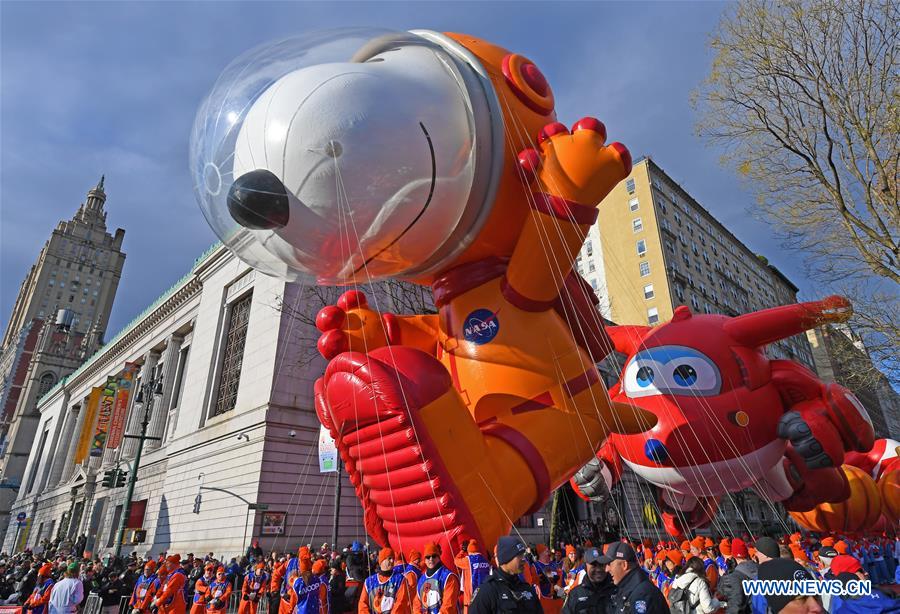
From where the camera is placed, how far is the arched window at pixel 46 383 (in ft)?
202

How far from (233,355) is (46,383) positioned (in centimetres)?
5428

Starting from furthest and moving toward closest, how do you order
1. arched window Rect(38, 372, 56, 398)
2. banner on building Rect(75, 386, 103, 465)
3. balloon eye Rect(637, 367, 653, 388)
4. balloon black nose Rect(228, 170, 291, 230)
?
arched window Rect(38, 372, 56, 398), banner on building Rect(75, 386, 103, 465), balloon eye Rect(637, 367, 653, 388), balloon black nose Rect(228, 170, 291, 230)

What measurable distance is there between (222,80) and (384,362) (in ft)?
9.51

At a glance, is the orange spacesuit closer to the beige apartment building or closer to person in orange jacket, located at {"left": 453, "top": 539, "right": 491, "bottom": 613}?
person in orange jacket, located at {"left": 453, "top": 539, "right": 491, "bottom": 613}

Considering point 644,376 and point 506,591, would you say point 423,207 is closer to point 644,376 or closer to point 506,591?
point 506,591

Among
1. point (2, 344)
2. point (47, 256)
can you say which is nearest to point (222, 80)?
point (47, 256)

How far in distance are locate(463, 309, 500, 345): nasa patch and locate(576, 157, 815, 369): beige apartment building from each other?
105 ft

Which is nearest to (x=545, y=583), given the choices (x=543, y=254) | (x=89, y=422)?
(x=543, y=254)

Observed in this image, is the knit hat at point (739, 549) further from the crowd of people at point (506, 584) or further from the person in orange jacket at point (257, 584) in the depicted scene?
the person in orange jacket at point (257, 584)

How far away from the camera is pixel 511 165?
565 cm

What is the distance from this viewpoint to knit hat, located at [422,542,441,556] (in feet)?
15.3

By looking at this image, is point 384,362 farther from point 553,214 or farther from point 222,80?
point 222,80

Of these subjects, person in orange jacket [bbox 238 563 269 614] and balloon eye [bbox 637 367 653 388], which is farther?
person in orange jacket [bbox 238 563 269 614]

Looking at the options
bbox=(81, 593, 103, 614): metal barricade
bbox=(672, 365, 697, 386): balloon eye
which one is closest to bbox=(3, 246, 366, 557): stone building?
bbox=(81, 593, 103, 614): metal barricade
